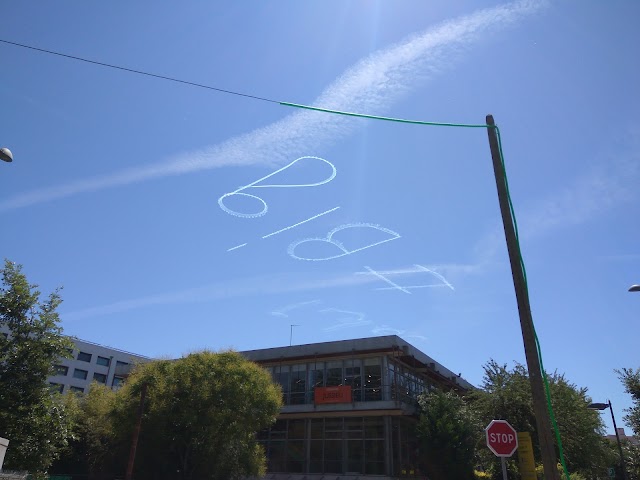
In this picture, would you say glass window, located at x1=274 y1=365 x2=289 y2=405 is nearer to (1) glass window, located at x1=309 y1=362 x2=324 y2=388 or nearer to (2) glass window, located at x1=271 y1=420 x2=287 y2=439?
(2) glass window, located at x1=271 y1=420 x2=287 y2=439

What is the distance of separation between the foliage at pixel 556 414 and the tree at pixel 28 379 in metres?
21.6

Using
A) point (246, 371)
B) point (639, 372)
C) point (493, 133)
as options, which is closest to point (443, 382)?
point (639, 372)

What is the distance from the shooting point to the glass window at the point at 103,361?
78062mm

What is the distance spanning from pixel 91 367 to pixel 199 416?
60.6m

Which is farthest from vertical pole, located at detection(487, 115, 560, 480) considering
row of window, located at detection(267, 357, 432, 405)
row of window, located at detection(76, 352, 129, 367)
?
row of window, located at detection(76, 352, 129, 367)

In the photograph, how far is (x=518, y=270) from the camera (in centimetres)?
819

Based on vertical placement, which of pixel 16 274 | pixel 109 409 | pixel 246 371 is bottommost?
pixel 109 409

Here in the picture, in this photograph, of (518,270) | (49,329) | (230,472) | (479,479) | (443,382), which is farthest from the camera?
(443,382)

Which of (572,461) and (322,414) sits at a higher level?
(322,414)

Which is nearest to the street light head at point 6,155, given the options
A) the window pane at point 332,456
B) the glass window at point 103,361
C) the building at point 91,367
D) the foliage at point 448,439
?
the foliage at point 448,439

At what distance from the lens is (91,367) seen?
76.6m

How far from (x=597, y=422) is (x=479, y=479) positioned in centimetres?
852

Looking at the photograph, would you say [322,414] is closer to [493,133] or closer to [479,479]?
[479,479]

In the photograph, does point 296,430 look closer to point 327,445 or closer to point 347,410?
point 327,445
